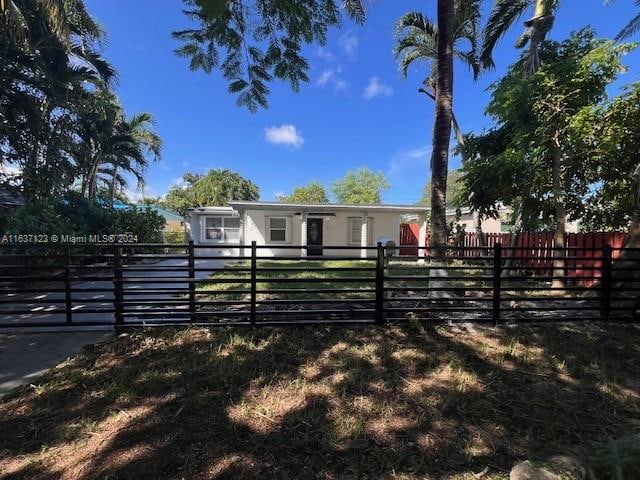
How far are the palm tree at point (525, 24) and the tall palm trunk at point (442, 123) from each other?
3713mm

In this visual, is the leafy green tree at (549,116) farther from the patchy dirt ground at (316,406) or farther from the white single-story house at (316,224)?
the white single-story house at (316,224)

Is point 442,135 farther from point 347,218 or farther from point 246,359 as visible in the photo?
point 347,218

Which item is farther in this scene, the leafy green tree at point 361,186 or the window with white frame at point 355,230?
the leafy green tree at point 361,186

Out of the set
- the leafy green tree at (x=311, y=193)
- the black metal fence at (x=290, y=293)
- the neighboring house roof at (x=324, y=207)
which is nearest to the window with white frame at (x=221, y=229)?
the neighboring house roof at (x=324, y=207)

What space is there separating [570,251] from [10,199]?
18498 mm

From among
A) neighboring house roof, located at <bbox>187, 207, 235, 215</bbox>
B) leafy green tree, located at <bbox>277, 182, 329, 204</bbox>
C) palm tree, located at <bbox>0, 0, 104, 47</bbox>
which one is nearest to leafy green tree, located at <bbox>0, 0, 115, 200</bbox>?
palm tree, located at <bbox>0, 0, 104, 47</bbox>

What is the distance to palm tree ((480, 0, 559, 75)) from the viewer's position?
8598 mm

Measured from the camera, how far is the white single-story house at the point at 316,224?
16531 mm

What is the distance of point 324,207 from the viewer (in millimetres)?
16594

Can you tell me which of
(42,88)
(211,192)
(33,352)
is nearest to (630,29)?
(33,352)

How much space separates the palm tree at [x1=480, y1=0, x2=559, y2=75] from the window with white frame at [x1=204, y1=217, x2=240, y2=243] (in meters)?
13.8

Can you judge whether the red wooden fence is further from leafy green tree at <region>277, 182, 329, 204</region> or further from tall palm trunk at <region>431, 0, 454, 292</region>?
leafy green tree at <region>277, 182, 329, 204</region>

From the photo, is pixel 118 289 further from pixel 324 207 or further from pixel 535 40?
pixel 324 207

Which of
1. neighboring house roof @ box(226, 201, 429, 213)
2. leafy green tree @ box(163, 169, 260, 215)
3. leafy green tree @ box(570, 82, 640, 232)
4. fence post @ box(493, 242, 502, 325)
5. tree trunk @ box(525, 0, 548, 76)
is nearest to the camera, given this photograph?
fence post @ box(493, 242, 502, 325)
